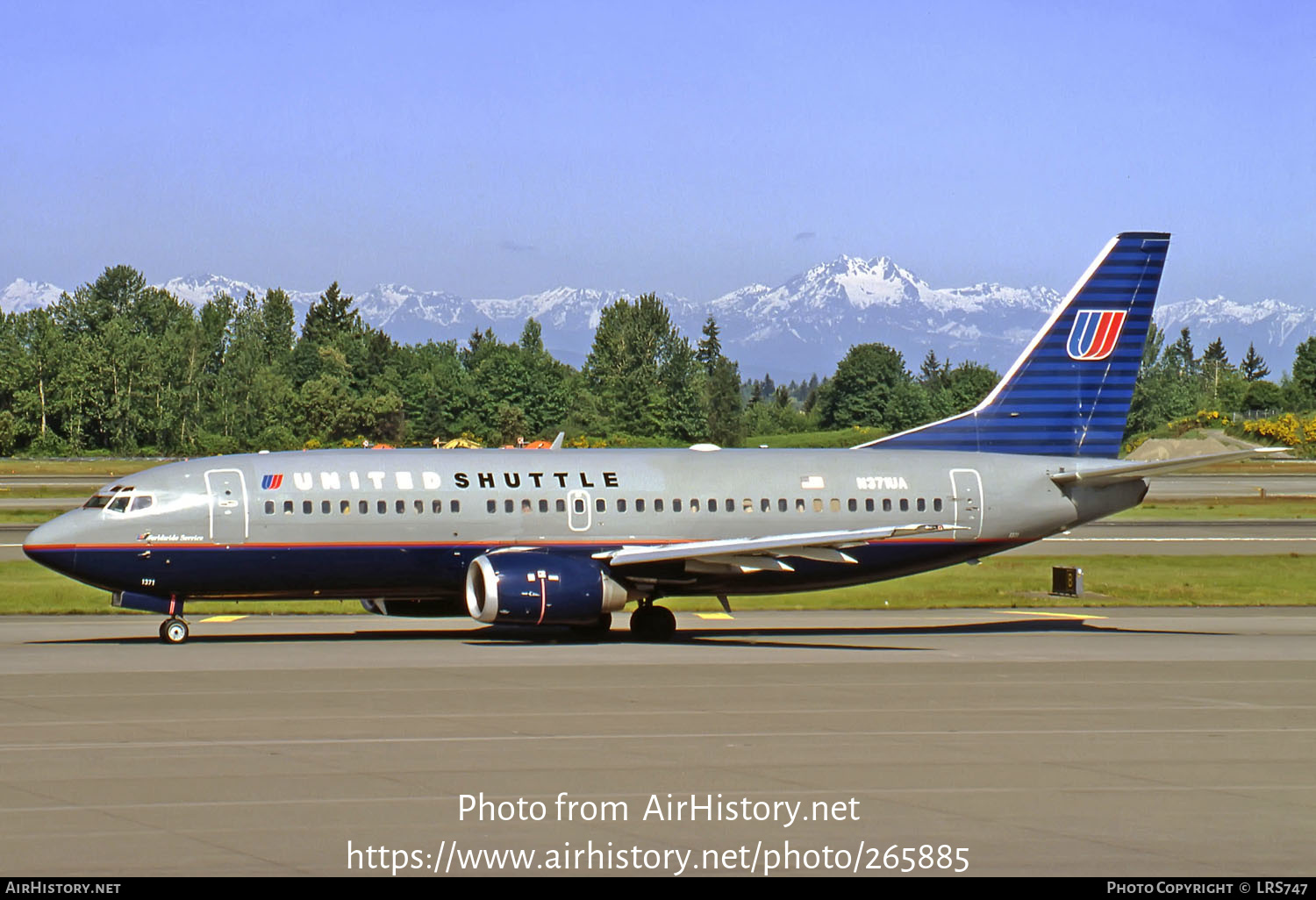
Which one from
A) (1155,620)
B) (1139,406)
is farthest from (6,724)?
(1139,406)

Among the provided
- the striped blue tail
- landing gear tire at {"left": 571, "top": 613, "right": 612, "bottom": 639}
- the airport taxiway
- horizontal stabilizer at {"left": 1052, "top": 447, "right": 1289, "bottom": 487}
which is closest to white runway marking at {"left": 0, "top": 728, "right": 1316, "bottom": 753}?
the airport taxiway

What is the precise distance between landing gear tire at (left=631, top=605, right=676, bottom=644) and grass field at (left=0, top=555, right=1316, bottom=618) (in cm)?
772

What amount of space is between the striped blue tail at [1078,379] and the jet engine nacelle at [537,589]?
9.65m

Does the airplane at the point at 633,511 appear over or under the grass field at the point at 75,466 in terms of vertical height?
under

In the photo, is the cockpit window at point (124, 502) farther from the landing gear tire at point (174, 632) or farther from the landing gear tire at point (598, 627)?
the landing gear tire at point (598, 627)

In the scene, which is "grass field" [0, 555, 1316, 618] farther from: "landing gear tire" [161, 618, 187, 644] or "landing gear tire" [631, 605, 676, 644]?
"landing gear tire" [631, 605, 676, 644]

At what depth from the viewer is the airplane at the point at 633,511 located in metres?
31.4

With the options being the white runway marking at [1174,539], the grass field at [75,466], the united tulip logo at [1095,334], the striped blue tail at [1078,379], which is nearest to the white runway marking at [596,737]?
the striped blue tail at [1078,379]

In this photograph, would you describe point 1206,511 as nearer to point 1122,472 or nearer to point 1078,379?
point 1078,379

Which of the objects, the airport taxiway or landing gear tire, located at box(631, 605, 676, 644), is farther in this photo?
landing gear tire, located at box(631, 605, 676, 644)

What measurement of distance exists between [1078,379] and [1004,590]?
30.6 ft

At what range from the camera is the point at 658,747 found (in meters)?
19.2

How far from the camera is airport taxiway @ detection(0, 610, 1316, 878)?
46.5ft

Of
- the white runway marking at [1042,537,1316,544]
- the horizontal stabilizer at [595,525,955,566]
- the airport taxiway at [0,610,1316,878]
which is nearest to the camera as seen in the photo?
the airport taxiway at [0,610,1316,878]
